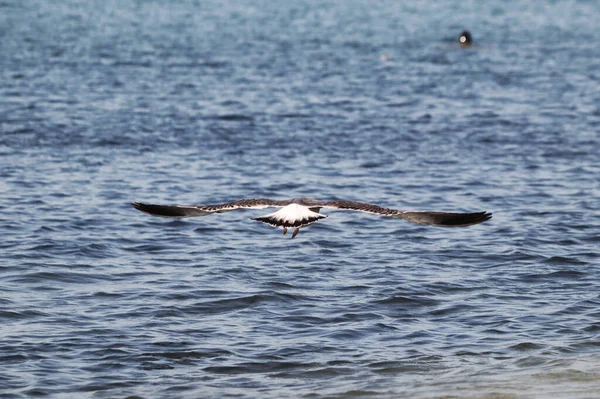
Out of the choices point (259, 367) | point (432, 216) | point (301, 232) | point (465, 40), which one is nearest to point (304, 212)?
point (432, 216)

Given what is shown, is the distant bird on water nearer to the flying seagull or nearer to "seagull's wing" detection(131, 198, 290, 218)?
the flying seagull

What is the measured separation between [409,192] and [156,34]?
92.6 ft

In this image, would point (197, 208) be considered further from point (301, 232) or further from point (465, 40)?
point (465, 40)

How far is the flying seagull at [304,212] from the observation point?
486 inches

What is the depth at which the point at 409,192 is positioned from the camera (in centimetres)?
2148

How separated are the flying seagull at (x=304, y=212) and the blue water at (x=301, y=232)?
66.0 inches

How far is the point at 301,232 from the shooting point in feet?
63.8

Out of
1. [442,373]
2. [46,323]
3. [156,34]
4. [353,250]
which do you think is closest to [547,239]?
[353,250]

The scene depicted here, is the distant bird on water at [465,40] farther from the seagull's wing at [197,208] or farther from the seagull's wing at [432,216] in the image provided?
the seagull's wing at [432,216]

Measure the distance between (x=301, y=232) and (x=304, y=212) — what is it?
648 centimetres

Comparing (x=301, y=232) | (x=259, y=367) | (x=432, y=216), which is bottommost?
(x=259, y=367)

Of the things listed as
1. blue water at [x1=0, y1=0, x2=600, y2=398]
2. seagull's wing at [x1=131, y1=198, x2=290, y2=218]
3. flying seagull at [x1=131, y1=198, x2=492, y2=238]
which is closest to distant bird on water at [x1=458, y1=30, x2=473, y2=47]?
blue water at [x1=0, y1=0, x2=600, y2=398]

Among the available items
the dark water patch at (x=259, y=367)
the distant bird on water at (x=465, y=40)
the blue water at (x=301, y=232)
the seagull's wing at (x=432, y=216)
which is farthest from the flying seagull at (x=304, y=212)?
the distant bird on water at (x=465, y=40)

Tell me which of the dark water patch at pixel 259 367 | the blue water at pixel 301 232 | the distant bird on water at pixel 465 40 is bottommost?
the dark water patch at pixel 259 367
